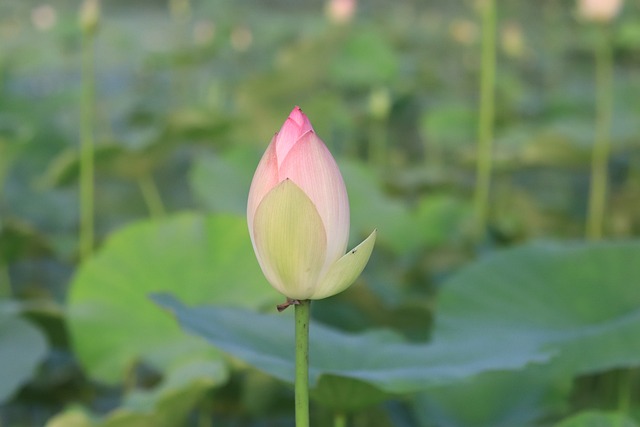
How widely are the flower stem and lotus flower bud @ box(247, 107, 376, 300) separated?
0.02 m

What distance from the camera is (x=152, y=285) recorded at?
1059 millimetres

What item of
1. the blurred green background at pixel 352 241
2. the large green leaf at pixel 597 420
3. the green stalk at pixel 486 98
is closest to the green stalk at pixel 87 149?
the blurred green background at pixel 352 241

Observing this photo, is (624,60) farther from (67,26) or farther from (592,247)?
(592,247)

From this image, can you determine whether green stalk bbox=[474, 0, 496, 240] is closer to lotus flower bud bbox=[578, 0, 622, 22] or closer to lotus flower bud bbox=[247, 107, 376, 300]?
lotus flower bud bbox=[578, 0, 622, 22]

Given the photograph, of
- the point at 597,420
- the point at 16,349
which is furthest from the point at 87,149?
the point at 597,420

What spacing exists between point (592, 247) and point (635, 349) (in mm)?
234

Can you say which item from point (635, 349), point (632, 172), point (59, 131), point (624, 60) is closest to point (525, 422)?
point (635, 349)

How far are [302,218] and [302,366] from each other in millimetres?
80

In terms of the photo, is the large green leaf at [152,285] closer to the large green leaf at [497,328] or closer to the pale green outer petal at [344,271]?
the large green leaf at [497,328]

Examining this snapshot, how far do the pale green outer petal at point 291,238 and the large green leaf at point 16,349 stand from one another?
0.49 m

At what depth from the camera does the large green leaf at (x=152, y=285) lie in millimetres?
1033

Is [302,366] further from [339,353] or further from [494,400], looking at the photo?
[494,400]

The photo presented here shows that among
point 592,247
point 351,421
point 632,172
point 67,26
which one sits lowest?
point 351,421

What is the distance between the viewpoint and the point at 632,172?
2.41m
